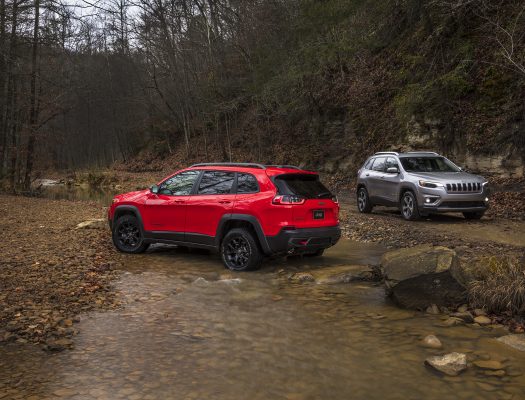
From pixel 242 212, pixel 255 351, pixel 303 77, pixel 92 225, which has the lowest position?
pixel 255 351

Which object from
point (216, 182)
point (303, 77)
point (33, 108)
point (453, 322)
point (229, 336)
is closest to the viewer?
point (229, 336)

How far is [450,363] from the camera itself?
455cm

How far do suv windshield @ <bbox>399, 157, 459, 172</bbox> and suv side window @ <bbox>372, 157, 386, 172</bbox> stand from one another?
0.72 meters

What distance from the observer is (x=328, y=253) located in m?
10.3

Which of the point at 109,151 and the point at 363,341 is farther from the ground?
the point at 109,151

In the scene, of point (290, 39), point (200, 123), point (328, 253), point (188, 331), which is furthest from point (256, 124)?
point (188, 331)

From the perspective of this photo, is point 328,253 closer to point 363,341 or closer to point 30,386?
point 363,341

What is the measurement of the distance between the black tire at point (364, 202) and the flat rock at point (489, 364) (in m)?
10.9

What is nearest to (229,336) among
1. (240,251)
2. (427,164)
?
(240,251)

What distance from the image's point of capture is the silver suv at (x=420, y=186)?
41.4 ft

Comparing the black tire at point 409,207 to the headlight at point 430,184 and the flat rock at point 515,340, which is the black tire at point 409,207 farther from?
the flat rock at point 515,340

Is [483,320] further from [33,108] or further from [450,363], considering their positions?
[33,108]

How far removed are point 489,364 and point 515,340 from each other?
0.80 meters

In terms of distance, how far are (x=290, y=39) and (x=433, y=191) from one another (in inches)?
707
